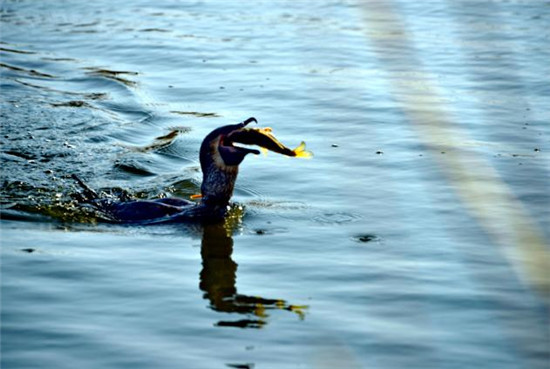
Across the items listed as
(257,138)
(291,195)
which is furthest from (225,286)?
(291,195)

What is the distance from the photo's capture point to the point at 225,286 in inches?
221

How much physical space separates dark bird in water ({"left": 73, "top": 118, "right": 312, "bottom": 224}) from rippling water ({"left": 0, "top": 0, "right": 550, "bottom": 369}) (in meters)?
0.14

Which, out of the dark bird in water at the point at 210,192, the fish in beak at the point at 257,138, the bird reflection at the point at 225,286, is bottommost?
the bird reflection at the point at 225,286

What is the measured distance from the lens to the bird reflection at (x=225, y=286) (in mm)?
5031

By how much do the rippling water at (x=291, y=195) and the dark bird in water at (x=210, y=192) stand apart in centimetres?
14

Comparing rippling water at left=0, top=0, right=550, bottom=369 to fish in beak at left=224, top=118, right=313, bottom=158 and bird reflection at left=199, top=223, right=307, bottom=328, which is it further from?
fish in beak at left=224, top=118, right=313, bottom=158

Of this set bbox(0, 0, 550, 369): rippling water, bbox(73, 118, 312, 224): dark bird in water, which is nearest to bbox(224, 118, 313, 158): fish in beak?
bbox(73, 118, 312, 224): dark bird in water

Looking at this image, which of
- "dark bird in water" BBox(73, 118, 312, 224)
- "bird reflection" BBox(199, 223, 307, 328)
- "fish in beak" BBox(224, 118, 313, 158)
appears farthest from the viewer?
"dark bird in water" BBox(73, 118, 312, 224)

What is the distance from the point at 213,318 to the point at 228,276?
0.87 metres

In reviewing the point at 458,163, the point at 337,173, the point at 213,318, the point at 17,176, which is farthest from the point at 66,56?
the point at 458,163

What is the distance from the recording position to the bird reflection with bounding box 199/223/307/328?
5031 mm

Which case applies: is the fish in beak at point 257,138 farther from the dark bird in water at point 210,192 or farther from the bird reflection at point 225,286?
the bird reflection at point 225,286

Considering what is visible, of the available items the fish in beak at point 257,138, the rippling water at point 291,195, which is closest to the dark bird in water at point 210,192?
the fish in beak at point 257,138

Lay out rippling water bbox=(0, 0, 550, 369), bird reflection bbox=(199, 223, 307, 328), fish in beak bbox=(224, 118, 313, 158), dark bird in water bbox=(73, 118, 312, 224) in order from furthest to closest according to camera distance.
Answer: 1. dark bird in water bbox=(73, 118, 312, 224)
2. fish in beak bbox=(224, 118, 313, 158)
3. bird reflection bbox=(199, 223, 307, 328)
4. rippling water bbox=(0, 0, 550, 369)
